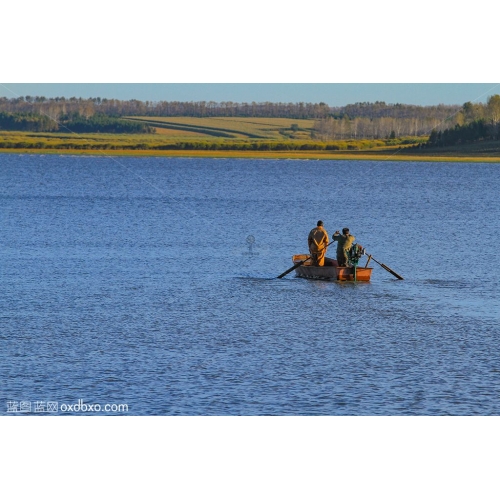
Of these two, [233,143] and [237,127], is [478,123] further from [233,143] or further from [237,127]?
[233,143]

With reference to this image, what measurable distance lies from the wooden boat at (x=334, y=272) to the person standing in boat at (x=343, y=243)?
0.86 ft

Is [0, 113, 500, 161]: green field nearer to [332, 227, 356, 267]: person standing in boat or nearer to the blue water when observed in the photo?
the blue water

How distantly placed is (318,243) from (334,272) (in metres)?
1.16

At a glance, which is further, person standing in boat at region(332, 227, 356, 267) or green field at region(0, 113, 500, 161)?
green field at region(0, 113, 500, 161)

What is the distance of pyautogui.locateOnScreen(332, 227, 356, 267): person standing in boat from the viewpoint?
32.8 m

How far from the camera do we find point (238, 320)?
92.3ft

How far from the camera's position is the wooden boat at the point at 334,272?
33.6m

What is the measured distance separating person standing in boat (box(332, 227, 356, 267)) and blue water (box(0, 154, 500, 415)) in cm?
89

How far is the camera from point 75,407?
64.2ft

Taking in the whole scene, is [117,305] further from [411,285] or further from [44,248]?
[44,248]

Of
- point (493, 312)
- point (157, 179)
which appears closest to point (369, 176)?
point (157, 179)

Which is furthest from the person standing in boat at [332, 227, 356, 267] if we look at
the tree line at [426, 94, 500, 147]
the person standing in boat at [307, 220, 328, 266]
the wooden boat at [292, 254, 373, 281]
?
the tree line at [426, 94, 500, 147]

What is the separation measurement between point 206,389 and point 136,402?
160cm

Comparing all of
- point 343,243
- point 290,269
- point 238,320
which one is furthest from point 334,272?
point 238,320
